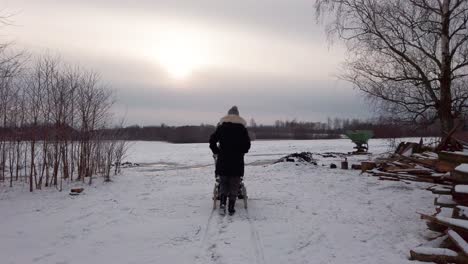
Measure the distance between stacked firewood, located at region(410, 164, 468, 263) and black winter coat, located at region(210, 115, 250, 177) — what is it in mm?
3682

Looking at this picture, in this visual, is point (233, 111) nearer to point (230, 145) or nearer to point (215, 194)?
point (230, 145)

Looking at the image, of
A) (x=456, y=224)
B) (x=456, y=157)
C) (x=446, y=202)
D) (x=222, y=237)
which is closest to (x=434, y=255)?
(x=456, y=224)

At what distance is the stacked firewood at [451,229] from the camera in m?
5.27

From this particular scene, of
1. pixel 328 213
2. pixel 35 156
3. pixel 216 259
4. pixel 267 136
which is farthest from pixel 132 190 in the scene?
pixel 267 136

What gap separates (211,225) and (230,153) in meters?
1.65

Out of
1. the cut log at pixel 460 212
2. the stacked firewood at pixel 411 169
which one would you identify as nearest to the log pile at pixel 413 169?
the stacked firewood at pixel 411 169

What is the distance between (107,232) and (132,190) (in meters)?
4.91

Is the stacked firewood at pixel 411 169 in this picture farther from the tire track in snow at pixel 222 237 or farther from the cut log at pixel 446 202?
the tire track in snow at pixel 222 237

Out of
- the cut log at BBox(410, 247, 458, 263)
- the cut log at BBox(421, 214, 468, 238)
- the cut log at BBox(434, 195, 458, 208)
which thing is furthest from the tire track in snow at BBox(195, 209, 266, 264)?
the cut log at BBox(434, 195, 458, 208)

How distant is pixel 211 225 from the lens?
291 inches

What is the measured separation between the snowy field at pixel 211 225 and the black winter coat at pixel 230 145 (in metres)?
0.96

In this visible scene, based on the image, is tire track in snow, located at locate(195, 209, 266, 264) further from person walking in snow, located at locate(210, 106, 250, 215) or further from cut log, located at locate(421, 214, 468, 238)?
cut log, located at locate(421, 214, 468, 238)

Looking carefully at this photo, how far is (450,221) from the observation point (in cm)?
580

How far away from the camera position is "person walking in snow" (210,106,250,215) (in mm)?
8344
